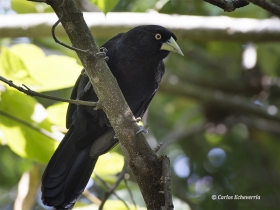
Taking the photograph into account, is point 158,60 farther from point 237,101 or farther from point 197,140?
point 197,140

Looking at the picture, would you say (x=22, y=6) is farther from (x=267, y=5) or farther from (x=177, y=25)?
(x=267, y=5)

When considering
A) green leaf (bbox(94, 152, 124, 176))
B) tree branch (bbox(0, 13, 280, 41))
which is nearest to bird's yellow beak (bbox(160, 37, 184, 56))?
tree branch (bbox(0, 13, 280, 41))

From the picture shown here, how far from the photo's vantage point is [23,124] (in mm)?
3350

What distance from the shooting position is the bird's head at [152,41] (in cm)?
370

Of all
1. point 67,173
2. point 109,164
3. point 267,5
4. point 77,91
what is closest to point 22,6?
point 77,91

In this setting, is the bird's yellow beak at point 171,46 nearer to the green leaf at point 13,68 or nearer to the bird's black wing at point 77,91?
the bird's black wing at point 77,91

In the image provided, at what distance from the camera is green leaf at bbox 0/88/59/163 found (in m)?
3.28

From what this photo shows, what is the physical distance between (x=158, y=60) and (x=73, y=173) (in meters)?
1.10

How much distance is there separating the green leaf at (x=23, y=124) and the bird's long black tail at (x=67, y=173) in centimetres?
22

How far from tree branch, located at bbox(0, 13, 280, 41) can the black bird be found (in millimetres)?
509

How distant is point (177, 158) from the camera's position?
256 inches

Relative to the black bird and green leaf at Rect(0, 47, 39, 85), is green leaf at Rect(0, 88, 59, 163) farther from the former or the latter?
the black bird

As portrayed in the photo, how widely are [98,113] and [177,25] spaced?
1.22m

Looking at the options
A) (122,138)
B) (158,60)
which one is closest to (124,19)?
(158,60)
